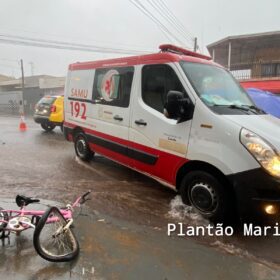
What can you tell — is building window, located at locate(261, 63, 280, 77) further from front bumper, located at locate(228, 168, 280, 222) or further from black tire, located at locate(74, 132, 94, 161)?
front bumper, located at locate(228, 168, 280, 222)

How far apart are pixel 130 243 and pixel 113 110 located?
280cm

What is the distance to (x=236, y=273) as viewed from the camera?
306 centimetres

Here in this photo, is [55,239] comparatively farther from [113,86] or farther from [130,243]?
[113,86]

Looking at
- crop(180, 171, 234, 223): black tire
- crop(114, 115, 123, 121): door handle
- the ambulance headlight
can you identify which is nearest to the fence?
crop(114, 115, 123, 121): door handle

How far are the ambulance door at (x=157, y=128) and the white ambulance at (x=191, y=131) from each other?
14 mm

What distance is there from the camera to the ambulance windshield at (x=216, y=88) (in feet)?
14.0

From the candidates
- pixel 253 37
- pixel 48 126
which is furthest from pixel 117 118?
pixel 253 37

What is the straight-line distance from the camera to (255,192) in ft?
11.7

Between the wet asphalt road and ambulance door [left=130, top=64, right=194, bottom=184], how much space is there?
61cm

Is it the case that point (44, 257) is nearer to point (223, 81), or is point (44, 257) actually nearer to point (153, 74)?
point (153, 74)

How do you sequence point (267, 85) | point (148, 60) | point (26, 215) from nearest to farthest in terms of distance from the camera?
point (26, 215) → point (148, 60) → point (267, 85)

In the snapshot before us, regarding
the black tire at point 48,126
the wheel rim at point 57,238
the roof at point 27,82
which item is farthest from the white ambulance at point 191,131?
the roof at point 27,82

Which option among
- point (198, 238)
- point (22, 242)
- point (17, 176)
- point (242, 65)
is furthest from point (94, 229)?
point (242, 65)

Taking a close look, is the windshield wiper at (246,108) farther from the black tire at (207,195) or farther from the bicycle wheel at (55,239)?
the bicycle wheel at (55,239)
